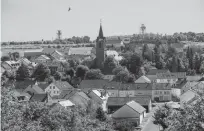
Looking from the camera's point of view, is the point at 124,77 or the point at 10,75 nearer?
the point at 124,77

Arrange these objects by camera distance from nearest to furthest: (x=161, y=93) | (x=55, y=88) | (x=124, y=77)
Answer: (x=161, y=93)
(x=55, y=88)
(x=124, y=77)

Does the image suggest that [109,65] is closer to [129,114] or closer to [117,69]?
[117,69]

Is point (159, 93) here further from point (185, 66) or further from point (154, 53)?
point (154, 53)

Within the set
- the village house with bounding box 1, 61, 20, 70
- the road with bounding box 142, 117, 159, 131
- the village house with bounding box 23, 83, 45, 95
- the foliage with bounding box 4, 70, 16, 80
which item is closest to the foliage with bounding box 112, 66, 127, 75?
the village house with bounding box 23, 83, 45, 95

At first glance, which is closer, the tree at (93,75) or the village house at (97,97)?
the village house at (97,97)

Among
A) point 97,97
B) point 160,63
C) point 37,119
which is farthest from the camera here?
point 160,63

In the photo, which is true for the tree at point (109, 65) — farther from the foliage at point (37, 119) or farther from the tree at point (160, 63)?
the foliage at point (37, 119)

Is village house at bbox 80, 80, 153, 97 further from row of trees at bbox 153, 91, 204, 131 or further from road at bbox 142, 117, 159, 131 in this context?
row of trees at bbox 153, 91, 204, 131

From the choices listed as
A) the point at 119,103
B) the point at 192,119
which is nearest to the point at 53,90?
the point at 119,103

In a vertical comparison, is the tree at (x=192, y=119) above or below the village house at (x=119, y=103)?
above

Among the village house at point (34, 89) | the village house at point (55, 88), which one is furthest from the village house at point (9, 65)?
the village house at point (55, 88)
